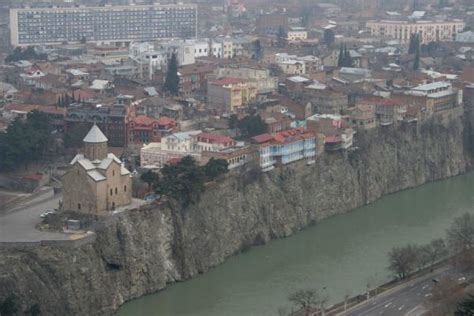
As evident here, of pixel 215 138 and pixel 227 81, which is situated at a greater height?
pixel 227 81

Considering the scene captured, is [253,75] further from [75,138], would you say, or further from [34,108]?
[75,138]

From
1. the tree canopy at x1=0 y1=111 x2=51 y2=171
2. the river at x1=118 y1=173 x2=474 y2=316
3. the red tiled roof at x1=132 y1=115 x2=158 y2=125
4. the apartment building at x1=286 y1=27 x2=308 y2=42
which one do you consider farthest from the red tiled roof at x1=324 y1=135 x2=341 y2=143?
the apartment building at x1=286 y1=27 x2=308 y2=42

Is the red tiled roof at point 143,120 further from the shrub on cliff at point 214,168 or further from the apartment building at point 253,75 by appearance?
the apartment building at point 253,75

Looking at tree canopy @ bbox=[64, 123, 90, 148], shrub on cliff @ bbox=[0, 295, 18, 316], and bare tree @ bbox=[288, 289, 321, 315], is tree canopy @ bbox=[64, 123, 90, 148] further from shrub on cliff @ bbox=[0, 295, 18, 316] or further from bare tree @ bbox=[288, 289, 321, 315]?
shrub on cliff @ bbox=[0, 295, 18, 316]

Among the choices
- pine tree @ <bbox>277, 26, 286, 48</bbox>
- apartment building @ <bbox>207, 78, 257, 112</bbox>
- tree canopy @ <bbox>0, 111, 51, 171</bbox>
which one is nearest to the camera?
tree canopy @ <bbox>0, 111, 51, 171</bbox>

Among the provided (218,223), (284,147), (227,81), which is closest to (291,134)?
(284,147)
